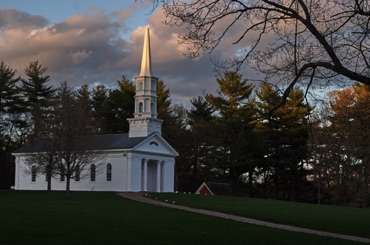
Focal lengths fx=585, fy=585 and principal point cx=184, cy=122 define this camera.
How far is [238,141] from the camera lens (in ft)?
211

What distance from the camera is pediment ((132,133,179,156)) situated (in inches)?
2184

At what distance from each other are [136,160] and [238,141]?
1408 cm

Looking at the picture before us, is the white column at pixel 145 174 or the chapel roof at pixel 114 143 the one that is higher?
the chapel roof at pixel 114 143

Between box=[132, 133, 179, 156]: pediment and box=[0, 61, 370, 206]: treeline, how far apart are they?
217 inches

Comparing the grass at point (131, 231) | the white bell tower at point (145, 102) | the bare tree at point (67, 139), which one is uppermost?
the white bell tower at point (145, 102)

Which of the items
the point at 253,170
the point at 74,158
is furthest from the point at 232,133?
the point at 74,158

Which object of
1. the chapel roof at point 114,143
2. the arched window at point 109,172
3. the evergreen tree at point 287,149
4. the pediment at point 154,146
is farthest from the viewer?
the evergreen tree at point 287,149

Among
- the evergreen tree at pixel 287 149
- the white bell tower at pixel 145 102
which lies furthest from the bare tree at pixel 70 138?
the evergreen tree at pixel 287 149

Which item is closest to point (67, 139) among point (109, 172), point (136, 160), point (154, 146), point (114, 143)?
A: point (136, 160)

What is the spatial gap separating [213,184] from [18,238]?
51.7m

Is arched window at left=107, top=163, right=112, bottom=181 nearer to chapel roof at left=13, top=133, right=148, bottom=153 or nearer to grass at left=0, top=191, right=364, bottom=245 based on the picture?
chapel roof at left=13, top=133, right=148, bottom=153

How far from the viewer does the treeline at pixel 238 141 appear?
187 feet

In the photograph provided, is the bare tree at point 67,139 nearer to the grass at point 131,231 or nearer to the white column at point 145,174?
the white column at point 145,174

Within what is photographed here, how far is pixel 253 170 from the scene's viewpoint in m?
68.2
